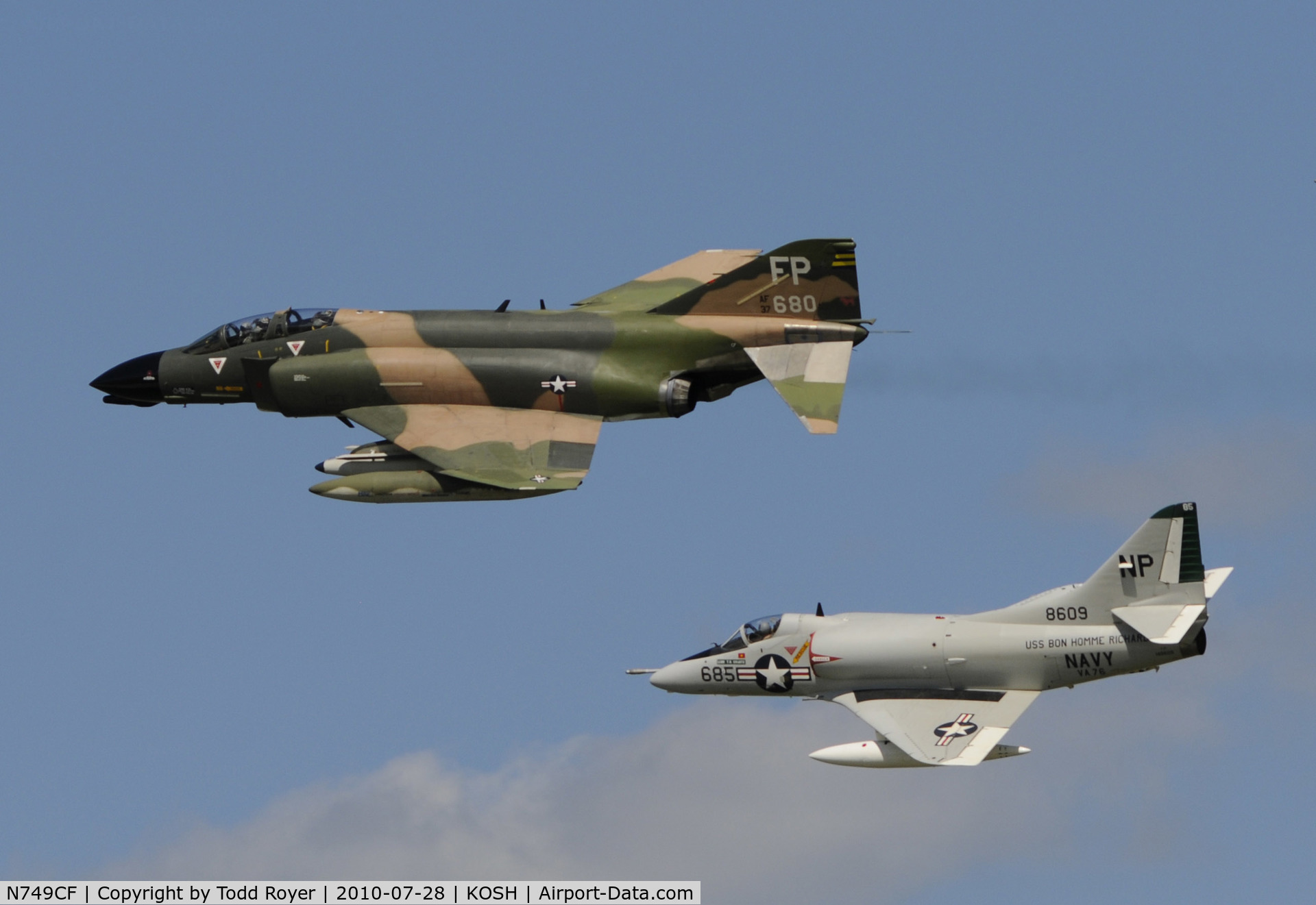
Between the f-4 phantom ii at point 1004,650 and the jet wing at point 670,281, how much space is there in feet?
30.4

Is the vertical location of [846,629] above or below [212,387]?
below

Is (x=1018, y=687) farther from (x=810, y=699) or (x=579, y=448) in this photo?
(x=579, y=448)

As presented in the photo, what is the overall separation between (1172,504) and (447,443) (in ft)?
43.6

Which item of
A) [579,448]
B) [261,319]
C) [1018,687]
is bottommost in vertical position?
[1018,687]

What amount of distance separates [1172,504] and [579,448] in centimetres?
1085

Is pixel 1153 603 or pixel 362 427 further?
pixel 362 427

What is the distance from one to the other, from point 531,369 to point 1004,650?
10.6 meters

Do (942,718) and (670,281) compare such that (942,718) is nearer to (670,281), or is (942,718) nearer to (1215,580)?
(1215,580)

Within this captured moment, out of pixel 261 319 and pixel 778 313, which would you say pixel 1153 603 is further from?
pixel 261 319

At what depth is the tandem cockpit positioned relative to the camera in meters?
53.3

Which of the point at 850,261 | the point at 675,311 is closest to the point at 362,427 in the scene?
the point at 675,311

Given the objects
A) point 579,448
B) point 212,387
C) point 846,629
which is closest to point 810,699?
point 846,629

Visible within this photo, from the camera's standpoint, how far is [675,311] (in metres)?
55.8

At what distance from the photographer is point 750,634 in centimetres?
5344
